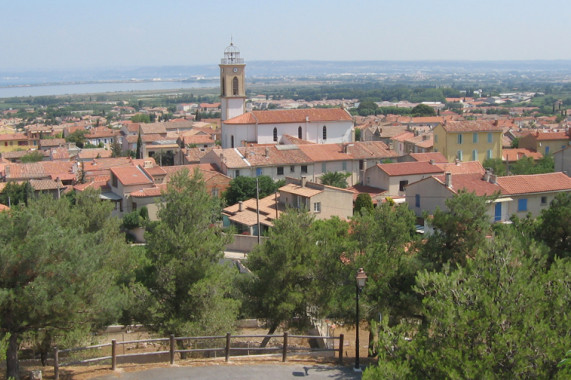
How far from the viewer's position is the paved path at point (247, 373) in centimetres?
1233

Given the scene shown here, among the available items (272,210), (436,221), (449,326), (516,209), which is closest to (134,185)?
(272,210)

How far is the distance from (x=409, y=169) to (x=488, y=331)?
31.2m

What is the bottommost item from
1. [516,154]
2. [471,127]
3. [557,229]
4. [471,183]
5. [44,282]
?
[516,154]

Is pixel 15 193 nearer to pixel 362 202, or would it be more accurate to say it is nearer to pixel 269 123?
Answer: pixel 269 123

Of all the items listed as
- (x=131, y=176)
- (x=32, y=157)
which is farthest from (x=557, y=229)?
(x=32, y=157)

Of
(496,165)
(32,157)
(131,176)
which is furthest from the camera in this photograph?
(32,157)

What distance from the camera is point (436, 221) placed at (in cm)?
1491

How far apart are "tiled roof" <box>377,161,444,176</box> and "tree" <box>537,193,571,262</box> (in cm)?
2270

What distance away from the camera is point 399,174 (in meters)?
39.5

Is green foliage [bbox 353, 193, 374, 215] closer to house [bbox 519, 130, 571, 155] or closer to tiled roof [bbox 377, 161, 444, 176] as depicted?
tiled roof [bbox 377, 161, 444, 176]

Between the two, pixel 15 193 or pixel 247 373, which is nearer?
pixel 247 373

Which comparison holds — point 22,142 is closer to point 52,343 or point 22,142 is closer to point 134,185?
point 134,185

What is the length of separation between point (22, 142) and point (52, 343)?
75.7 meters

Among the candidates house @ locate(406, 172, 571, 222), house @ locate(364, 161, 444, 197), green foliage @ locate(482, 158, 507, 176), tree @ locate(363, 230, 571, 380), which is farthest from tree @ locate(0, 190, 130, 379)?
green foliage @ locate(482, 158, 507, 176)
